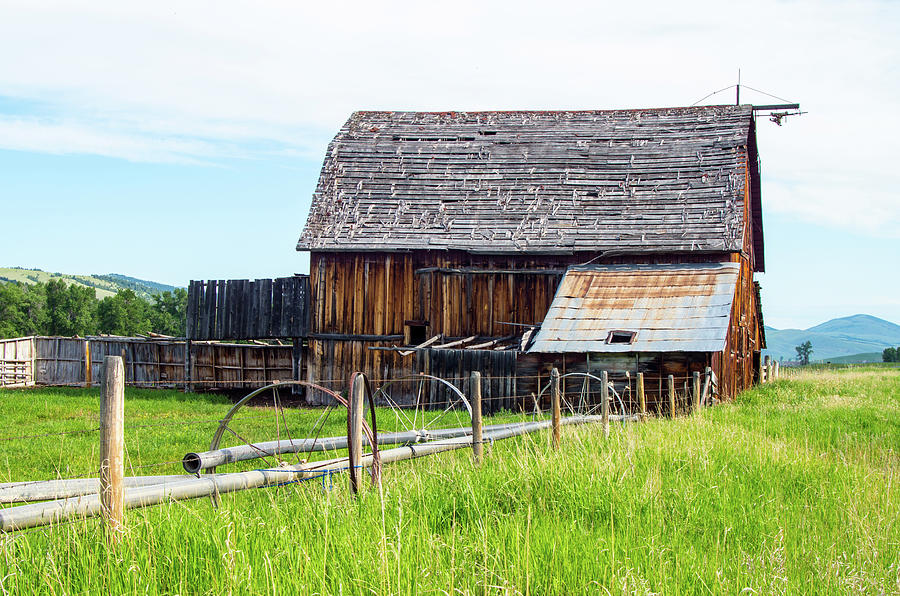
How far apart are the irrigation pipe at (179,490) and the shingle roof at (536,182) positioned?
18.1 metres

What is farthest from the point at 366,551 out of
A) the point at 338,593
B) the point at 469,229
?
the point at 469,229

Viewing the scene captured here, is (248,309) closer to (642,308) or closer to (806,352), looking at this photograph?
(642,308)

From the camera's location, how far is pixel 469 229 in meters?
26.6

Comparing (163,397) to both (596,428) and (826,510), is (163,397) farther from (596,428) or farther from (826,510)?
(826,510)

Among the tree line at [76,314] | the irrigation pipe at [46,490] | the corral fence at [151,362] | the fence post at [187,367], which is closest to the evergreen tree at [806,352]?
the tree line at [76,314]

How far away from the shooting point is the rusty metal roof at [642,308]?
826 inches

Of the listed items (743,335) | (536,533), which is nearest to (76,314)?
(743,335)

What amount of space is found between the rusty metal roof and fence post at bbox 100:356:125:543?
16.8 metres

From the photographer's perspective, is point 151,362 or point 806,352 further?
point 806,352

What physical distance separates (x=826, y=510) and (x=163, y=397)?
2231 centimetres

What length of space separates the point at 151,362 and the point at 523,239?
15053mm

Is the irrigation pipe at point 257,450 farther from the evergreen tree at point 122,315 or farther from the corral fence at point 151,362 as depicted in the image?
the evergreen tree at point 122,315

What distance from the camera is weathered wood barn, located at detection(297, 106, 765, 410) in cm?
2353

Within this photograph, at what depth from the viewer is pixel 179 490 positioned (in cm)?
550
